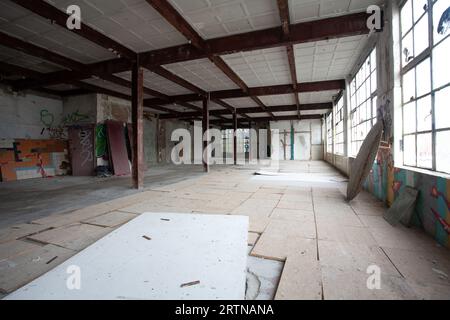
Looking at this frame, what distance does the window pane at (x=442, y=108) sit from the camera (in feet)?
7.41

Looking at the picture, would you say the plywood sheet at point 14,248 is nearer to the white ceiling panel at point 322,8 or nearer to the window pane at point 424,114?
the window pane at point 424,114

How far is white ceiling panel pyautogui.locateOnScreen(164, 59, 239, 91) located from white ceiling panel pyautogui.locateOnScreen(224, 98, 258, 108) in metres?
2.17

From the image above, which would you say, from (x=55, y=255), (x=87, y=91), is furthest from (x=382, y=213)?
(x=87, y=91)

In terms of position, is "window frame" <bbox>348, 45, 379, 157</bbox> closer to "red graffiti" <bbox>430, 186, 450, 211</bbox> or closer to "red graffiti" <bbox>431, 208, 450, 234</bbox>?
"red graffiti" <bbox>430, 186, 450, 211</bbox>

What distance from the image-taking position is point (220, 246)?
2.15 metres

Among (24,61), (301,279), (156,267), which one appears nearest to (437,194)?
(301,279)

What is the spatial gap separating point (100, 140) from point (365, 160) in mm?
8822

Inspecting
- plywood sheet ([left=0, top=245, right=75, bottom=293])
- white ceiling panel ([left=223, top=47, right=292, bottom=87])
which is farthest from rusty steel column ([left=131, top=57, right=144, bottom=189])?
plywood sheet ([left=0, top=245, right=75, bottom=293])

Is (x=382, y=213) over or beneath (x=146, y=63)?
beneath

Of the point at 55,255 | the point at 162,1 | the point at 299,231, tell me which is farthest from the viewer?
the point at 162,1

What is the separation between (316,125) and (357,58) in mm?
10779

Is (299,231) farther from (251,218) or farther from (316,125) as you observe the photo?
(316,125)
